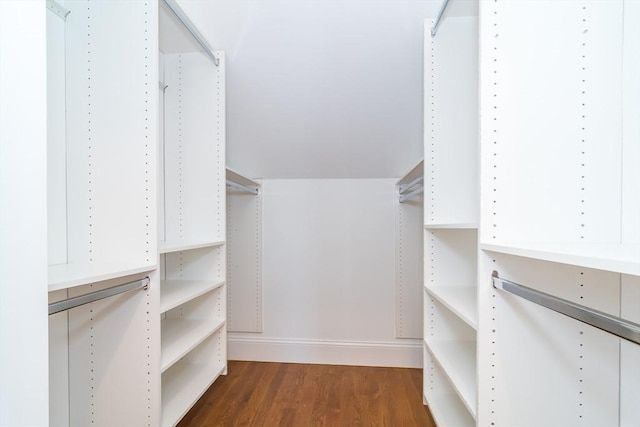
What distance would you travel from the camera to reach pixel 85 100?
1.08m

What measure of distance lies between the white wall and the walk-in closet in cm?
2

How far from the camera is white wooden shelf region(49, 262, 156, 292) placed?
28.4 inches

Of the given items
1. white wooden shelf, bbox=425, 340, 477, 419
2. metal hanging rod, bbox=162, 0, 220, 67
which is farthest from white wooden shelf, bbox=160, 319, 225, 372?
metal hanging rod, bbox=162, 0, 220, 67

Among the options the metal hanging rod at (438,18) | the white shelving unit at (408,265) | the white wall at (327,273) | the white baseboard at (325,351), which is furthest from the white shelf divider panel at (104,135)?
the white shelving unit at (408,265)

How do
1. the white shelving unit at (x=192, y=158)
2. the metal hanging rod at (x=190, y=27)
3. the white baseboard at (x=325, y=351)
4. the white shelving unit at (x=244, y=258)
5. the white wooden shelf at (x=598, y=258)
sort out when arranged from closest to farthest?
the white wooden shelf at (x=598, y=258) → the metal hanging rod at (x=190, y=27) → the white shelving unit at (x=192, y=158) → the white baseboard at (x=325, y=351) → the white shelving unit at (x=244, y=258)

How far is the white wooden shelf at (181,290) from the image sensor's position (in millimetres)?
1216

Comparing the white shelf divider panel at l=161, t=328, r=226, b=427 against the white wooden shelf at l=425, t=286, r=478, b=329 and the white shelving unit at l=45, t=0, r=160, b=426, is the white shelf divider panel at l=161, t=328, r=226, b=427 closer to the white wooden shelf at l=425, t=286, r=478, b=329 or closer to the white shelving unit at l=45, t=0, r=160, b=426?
the white shelving unit at l=45, t=0, r=160, b=426

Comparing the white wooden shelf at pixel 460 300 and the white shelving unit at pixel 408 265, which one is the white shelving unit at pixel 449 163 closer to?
the white wooden shelf at pixel 460 300

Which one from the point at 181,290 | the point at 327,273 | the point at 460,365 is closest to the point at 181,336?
the point at 181,290

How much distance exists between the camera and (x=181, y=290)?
4.80ft

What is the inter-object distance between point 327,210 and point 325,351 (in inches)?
40.5

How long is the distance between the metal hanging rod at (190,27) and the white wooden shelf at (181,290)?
1164mm

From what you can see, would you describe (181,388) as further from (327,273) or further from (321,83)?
(321,83)

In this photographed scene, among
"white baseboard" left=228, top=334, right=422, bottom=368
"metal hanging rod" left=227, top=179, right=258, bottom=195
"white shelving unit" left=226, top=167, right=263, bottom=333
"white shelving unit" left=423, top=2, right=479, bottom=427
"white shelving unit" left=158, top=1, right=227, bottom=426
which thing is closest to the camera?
"white shelving unit" left=423, top=2, right=479, bottom=427
